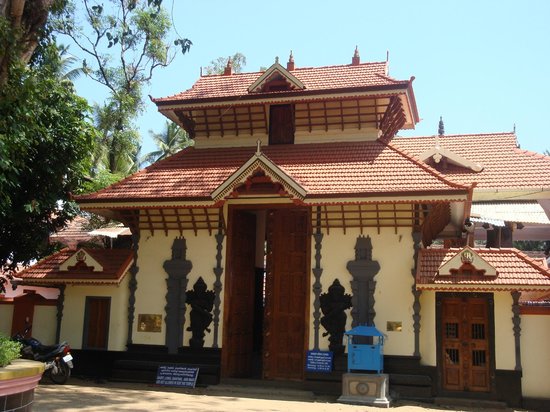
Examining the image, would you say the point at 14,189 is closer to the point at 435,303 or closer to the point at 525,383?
the point at 435,303

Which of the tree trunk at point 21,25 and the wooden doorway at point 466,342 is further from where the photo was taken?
the wooden doorway at point 466,342

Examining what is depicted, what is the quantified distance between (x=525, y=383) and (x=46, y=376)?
9922mm

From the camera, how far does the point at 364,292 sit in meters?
12.4

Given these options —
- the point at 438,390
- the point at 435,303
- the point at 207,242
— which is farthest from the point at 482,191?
the point at 207,242

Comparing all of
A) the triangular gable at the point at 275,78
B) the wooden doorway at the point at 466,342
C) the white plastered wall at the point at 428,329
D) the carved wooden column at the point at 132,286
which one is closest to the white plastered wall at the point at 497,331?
the white plastered wall at the point at 428,329

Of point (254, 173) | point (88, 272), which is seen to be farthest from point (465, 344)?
point (88, 272)

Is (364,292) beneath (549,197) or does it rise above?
beneath

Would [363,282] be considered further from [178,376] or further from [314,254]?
[178,376]

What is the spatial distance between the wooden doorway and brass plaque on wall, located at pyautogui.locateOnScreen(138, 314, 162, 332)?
6.22m

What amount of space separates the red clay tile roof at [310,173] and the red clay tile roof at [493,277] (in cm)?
146

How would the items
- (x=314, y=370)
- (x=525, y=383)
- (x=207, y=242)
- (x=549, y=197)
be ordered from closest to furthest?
1. (x=525, y=383)
2. (x=314, y=370)
3. (x=207, y=242)
4. (x=549, y=197)

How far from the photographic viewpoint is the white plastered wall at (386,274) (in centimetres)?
1209

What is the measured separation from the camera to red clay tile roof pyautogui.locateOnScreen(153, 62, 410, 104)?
48.0 ft

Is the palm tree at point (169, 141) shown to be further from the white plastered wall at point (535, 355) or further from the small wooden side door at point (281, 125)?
the white plastered wall at point (535, 355)
